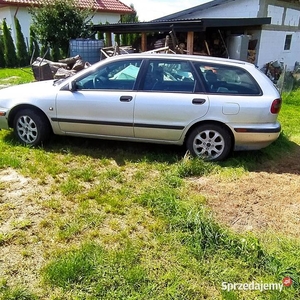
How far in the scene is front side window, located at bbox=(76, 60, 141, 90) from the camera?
4.42 metres

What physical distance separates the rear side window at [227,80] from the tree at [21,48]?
49.9 ft

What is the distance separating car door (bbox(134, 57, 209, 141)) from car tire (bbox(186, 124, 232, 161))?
0.63 ft

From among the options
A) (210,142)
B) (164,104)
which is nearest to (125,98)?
(164,104)

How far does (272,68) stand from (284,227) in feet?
36.4

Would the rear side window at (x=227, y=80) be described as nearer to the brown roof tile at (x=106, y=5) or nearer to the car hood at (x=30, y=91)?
the car hood at (x=30, y=91)

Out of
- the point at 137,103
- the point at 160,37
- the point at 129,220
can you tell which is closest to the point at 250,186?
the point at 129,220

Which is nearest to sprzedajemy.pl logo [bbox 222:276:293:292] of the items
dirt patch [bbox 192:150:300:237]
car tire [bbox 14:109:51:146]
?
dirt patch [bbox 192:150:300:237]

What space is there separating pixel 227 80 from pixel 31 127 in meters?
3.00

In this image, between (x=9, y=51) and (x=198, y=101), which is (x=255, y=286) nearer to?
(x=198, y=101)

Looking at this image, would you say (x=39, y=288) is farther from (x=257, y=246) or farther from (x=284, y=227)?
(x=284, y=227)

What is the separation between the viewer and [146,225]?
9.75 ft

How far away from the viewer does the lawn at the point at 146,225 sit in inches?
90.4

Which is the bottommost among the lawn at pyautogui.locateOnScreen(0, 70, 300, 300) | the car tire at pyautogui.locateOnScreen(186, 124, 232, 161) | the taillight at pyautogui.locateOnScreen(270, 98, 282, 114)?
the lawn at pyautogui.locateOnScreen(0, 70, 300, 300)

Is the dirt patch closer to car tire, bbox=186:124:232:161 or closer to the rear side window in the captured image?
car tire, bbox=186:124:232:161
